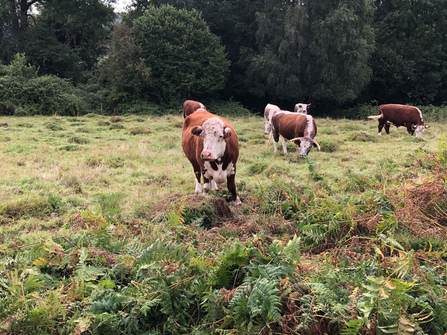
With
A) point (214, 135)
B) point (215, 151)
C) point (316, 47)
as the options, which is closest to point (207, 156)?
point (215, 151)

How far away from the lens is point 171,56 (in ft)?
85.0

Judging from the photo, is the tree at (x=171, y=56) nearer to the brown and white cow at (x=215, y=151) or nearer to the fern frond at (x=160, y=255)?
the brown and white cow at (x=215, y=151)

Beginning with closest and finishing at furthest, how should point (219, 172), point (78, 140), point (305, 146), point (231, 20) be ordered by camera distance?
1. point (219, 172)
2. point (305, 146)
3. point (78, 140)
4. point (231, 20)

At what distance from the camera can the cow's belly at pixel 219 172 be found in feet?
18.3

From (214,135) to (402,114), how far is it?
12.1m

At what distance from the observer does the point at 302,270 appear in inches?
104

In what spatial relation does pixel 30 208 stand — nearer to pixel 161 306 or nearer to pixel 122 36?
pixel 161 306

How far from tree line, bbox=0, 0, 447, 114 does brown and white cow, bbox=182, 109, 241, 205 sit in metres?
18.3

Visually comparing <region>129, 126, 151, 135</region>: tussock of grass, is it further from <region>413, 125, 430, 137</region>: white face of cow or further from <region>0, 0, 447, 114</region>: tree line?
<region>413, 125, 430, 137</region>: white face of cow

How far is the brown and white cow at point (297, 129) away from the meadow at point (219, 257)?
2.79 m

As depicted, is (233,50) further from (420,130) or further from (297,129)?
(297,129)

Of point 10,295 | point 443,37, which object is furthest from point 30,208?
point 443,37

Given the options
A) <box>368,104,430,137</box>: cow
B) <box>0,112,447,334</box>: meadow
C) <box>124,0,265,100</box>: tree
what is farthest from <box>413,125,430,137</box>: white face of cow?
<box>124,0,265,100</box>: tree

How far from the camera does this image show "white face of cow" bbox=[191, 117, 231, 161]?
17.1 feet
